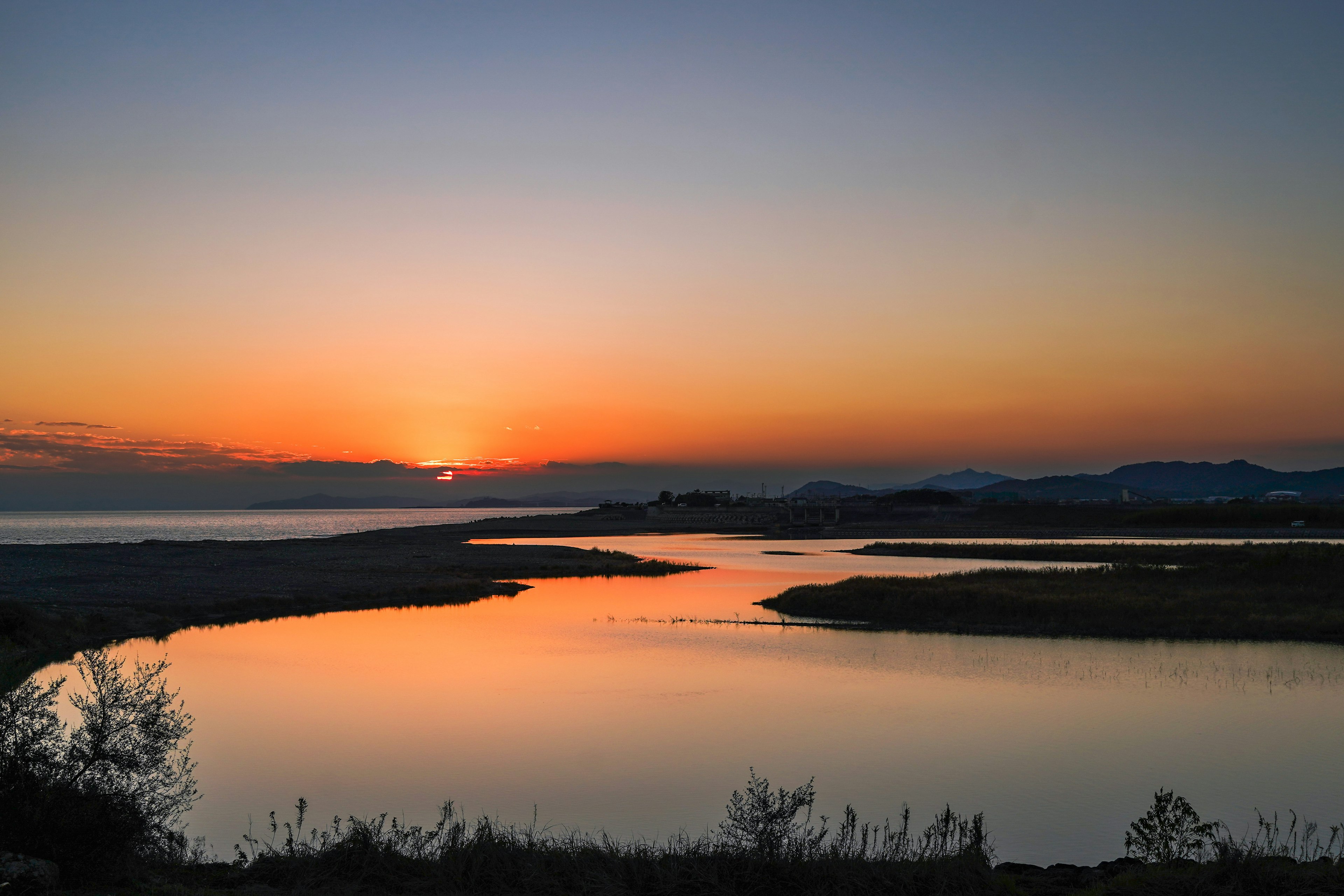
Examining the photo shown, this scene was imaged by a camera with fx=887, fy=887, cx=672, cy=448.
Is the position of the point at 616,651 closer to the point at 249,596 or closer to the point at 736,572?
the point at 249,596

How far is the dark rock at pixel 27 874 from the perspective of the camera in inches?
279

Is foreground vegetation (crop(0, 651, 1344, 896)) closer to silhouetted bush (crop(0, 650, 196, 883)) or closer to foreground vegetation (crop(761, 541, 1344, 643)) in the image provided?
silhouetted bush (crop(0, 650, 196, 883))

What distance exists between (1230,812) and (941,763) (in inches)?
153

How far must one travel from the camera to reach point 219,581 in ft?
146

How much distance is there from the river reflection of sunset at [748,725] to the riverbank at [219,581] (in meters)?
3.56

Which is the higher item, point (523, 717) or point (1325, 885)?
point (1325, 885)

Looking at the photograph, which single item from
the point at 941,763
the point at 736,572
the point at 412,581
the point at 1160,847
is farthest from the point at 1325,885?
the point at 736,572

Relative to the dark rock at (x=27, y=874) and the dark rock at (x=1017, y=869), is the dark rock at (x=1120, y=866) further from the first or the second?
the dark rock at (x=27, y=874)

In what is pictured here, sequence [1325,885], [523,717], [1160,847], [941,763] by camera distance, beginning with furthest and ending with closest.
Result: 1. [523,717]
2. [941,763]
3. [1160,847]
4. [1325,885]

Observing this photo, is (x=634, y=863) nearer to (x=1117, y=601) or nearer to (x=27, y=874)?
(x=27, y=874)

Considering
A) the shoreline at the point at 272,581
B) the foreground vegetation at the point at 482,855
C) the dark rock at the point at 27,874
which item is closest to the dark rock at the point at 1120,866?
the foreground vegetation at the point at 482,855

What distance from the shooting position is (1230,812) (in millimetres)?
11719

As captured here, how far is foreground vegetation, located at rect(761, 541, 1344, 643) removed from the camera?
27688 mm

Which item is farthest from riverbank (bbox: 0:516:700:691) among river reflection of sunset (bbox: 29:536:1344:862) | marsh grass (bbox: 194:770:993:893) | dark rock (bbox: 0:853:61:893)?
marsh grass (bbox: 194:770:993:893)
